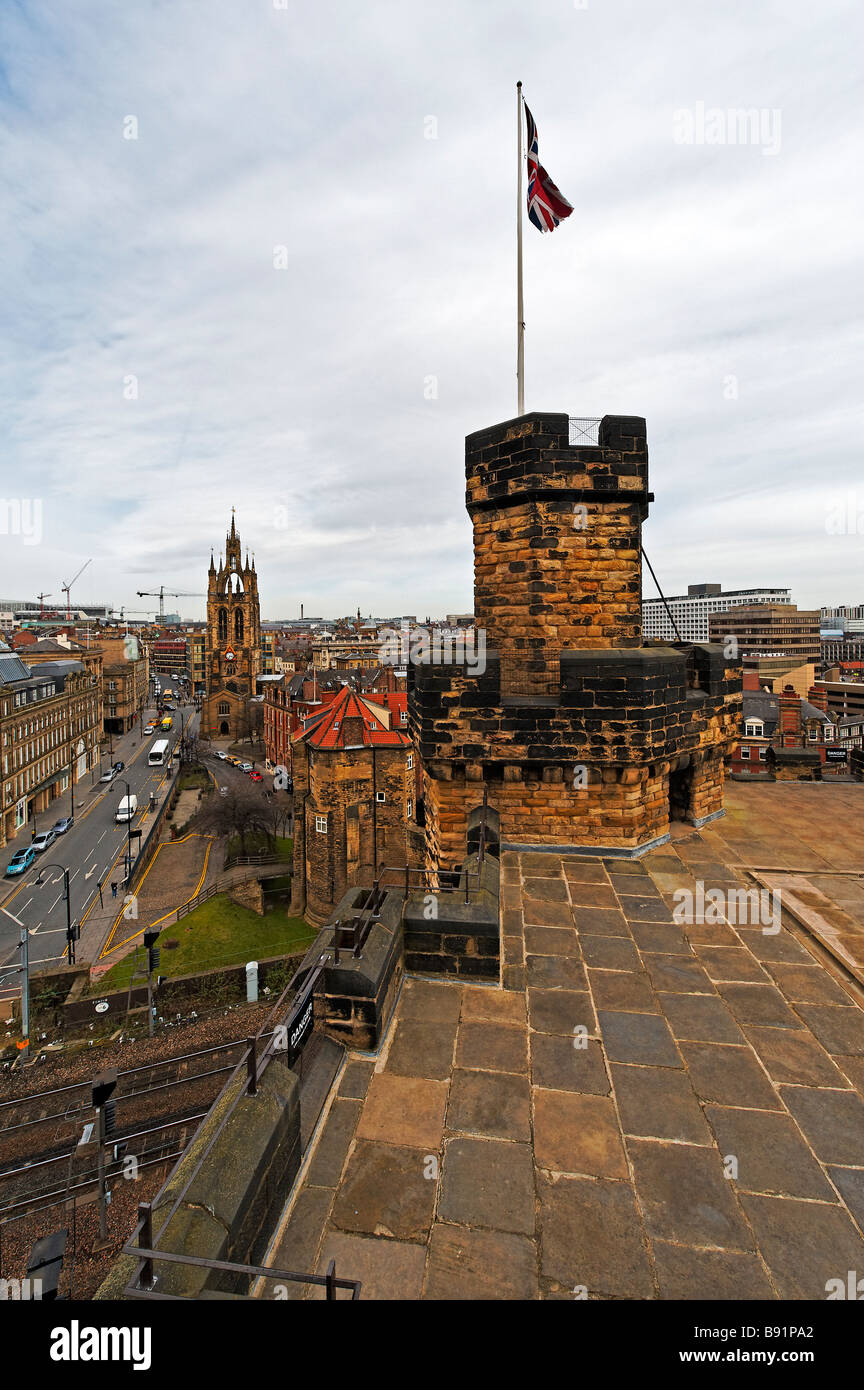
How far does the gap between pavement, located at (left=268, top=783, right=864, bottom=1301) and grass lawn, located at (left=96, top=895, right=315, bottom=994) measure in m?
25.3

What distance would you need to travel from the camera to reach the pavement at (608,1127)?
8.27ft

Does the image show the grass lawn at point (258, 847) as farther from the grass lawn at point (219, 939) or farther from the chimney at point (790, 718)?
the chimney at point (790, 718)

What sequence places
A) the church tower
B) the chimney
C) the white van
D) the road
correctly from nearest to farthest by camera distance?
1. the road
2. the chimney
3. the white van
4. the church tower

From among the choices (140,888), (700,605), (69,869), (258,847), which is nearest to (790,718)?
(258,847)

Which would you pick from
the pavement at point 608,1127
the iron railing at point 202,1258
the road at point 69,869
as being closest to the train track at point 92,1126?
the road at point 69,869

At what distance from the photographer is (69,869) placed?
36375 millimetres

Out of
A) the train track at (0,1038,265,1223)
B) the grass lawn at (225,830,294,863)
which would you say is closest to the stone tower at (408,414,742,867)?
the train track at (0,1038,265,1223)

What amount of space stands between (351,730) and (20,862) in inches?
896

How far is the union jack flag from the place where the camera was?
816 centimetres

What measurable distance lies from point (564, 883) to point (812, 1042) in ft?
8.09

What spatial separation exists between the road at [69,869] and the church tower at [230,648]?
21348 mm

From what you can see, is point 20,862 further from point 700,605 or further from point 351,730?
point 700,605

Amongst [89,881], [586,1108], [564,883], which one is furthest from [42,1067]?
[586,1108]

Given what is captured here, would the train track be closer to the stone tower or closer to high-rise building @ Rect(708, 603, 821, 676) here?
the stone tower
